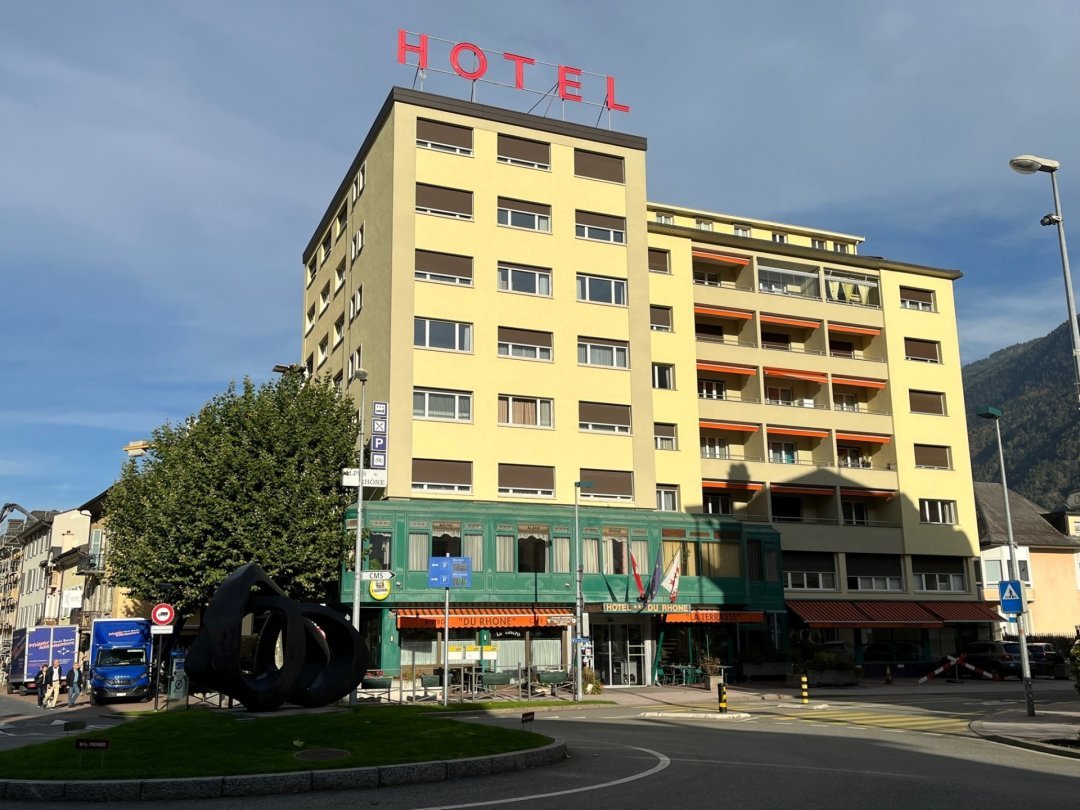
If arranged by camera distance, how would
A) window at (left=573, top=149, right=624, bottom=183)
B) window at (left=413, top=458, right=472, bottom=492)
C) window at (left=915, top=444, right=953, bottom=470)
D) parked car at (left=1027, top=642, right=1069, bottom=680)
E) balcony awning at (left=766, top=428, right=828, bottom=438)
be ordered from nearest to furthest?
window at (left=413, top=458, right=472, bottom=492), parked car at (left=1027, top=642, right=1069, bottom=680), window at (left=573, top=149, right=624, bottom=183), balcony awning at (left=766, top=428, right=828, bottom=438), window at (left=915, top=444, right=953, bottom=470)

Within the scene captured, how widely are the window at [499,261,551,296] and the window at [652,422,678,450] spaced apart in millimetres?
8431

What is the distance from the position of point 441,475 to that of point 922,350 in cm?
3048

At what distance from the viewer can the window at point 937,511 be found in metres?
53.4

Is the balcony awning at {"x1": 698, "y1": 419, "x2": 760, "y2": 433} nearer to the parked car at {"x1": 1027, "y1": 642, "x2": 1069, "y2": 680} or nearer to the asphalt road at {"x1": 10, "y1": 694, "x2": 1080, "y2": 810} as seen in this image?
the parked car at {"x1": 1027, "y1": 642, "x2": 1069, "y2": 680}

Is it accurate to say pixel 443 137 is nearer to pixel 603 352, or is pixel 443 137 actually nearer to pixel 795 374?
pixel 603 352

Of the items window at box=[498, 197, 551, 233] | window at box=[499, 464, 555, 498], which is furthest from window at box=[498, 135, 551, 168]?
window at box=[499, 464, 555, 498]

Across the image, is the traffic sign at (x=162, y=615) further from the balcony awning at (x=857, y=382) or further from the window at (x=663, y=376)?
the balcony awning at (x=857, y=382)

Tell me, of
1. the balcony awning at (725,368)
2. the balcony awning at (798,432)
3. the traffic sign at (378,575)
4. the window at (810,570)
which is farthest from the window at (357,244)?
the window at (810,570)

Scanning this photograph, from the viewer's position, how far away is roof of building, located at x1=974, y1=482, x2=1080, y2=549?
58656 millimetres

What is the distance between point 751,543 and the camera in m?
44.3

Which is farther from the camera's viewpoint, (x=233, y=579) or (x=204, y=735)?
(x=233, y=579)

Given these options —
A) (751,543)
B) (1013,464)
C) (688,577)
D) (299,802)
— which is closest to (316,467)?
(688,577)

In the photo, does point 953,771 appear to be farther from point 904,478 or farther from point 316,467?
point 904,478

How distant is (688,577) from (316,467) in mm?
16343
